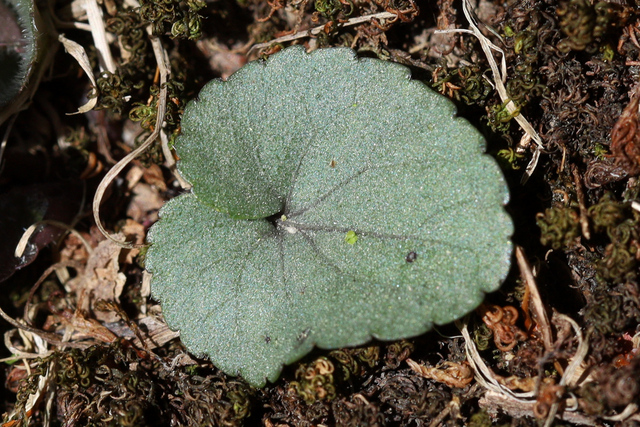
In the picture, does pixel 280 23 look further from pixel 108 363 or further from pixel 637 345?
pixel 637 345

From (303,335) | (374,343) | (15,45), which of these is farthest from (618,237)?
(15,45)

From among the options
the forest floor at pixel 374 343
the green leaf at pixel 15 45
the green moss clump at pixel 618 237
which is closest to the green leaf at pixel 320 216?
the forest floor at pixel 374 343

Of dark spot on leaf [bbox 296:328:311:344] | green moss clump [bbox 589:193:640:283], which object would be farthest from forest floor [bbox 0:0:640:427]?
dark spot on leaf [bbox 296:328:311:344]

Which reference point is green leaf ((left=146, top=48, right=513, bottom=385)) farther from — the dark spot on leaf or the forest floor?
the forest floor

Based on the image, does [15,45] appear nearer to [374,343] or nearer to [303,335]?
[303,335]

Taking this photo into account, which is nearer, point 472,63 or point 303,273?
point 303,273

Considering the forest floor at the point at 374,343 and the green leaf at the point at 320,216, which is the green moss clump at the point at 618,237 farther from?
the green leaf at the point at 320,216

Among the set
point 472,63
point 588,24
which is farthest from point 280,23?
point 588,24
